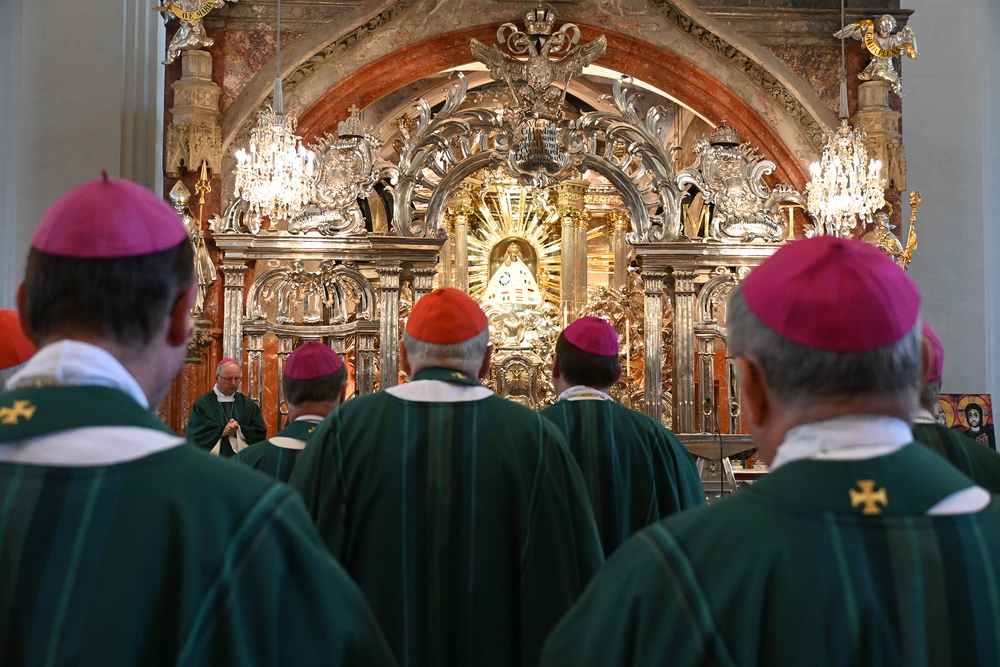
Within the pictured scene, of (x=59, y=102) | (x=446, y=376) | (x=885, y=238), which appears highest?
(x=59, y=102)

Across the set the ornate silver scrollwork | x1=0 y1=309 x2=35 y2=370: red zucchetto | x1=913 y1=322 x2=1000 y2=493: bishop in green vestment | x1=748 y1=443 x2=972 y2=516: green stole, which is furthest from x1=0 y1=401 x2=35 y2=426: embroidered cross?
the ornate silver scrollwork

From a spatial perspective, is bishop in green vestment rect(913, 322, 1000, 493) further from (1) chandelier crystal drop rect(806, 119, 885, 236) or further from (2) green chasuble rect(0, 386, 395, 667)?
(1) chandelier crystal drop rect(806, 119, 885, 236)

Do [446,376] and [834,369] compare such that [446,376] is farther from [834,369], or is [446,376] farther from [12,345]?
[834,369]

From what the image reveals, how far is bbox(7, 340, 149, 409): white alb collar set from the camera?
172 centimetres

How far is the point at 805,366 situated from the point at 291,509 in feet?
2.81

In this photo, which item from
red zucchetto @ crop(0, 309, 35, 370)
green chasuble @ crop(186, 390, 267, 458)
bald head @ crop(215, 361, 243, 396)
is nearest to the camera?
red zucchetto @ crop(0, 309, 35, 370)

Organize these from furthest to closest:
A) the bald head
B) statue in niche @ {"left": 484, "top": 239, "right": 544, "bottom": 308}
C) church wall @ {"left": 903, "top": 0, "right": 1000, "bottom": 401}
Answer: statue in niche @ {"left": 484, "top": 239, "right": 544, "bottom": 308}
church wall @ {"left": 903, "top": 0, "right": 1000, "bottom": 401}
the bald head

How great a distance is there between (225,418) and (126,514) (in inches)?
308

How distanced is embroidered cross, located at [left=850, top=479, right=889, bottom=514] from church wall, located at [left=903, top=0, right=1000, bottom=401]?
10858mm

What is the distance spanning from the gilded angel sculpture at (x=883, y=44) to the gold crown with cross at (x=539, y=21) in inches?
129

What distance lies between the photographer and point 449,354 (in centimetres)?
377

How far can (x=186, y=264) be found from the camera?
6.12 ft

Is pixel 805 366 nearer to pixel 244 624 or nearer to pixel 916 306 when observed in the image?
pixel 916 306

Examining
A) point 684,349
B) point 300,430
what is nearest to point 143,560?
point 300,430
